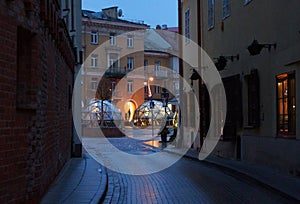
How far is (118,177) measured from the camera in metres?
13.8

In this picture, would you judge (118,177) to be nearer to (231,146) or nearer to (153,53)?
(231,146)

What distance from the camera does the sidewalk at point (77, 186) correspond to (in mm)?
8909

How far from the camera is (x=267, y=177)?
12219mm

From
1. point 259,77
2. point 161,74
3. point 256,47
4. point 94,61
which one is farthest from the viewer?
point 161,74

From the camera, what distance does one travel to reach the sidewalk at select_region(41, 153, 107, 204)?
891cm

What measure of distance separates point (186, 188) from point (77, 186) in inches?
97.1

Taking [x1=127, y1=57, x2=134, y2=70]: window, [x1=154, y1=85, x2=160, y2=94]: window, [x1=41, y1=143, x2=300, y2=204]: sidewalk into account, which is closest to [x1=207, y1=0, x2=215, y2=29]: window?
[x1=41, y1=143, x2=300, y2=204]: sidewalk

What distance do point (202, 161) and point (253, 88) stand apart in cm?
362

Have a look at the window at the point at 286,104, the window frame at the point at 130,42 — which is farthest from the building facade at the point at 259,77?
the window frame at the point at 130,42

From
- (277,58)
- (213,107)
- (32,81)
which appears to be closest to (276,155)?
(277,58)

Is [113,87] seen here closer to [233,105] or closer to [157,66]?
[157,66]

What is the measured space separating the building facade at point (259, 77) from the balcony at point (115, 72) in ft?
142

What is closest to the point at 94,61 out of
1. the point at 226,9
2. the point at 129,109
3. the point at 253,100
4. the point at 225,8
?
the point at 129,109

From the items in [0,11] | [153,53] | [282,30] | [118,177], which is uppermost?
[153,53]
